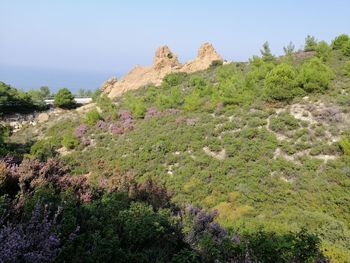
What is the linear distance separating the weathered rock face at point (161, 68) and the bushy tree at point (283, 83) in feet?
58.4

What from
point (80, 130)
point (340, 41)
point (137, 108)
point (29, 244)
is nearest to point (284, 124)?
point (137, 108)

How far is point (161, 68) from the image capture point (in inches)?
1501

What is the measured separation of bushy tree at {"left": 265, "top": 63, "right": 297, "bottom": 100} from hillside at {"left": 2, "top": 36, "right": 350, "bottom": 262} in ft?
0.18

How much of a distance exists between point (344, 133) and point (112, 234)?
14942mm

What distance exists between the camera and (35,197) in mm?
4395

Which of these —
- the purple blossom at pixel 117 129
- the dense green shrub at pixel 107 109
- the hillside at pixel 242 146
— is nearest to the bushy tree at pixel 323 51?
the hillside at pixel 242 146

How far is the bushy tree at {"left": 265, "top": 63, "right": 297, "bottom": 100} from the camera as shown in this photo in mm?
19922

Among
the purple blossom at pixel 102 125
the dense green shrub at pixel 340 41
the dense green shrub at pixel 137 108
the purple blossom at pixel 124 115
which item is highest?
the dense green shrub at pixel 340 41

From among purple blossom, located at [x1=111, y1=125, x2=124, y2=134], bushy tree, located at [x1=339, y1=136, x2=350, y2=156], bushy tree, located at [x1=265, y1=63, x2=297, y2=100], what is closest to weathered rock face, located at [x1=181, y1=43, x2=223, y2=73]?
purple blossom, located at [x1=111, y1=125, x2=124, y2=134]

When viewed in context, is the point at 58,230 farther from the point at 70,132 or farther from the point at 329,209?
the point at 70,132

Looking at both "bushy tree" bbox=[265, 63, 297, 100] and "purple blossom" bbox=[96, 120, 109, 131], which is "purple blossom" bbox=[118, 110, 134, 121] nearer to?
"purple blossom" bbox=[96, 120, 109, 131]

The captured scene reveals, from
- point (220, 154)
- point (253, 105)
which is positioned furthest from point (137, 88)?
point (220, 154)

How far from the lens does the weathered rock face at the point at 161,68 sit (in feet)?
123

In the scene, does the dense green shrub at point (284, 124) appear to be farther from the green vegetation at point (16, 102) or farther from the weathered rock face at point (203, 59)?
the green vegetation at point (16, 102)
